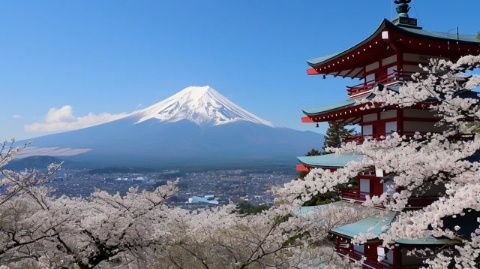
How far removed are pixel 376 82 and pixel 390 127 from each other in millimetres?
1378

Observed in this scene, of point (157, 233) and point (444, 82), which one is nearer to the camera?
point (444, 82)

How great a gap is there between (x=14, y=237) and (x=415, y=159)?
24.7 ft

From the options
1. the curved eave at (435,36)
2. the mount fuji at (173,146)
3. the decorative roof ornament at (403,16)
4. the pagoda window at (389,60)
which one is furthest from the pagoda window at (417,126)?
the mount fuji at (173,146)

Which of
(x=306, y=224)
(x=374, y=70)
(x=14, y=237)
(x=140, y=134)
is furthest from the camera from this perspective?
(x=140, y=134)

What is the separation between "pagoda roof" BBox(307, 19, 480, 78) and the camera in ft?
32.6

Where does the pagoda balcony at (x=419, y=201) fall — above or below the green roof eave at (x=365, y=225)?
above

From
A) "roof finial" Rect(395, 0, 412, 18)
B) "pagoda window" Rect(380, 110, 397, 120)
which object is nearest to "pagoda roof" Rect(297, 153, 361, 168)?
"pagoda window" Rect(380, 110, 397, 120)

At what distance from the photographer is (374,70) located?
1164cm

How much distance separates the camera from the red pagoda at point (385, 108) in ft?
32.7

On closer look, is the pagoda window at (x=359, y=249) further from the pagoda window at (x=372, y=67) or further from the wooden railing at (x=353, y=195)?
the pagoda window at (x=372, y=67)

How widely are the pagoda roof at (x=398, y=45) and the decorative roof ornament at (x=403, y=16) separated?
0.74 feet

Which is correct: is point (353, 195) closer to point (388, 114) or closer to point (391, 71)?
point (388, 114)

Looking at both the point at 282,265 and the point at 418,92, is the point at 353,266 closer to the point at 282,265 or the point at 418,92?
the point at 282,265

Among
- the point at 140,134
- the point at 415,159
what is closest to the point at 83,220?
the point at 415,159
